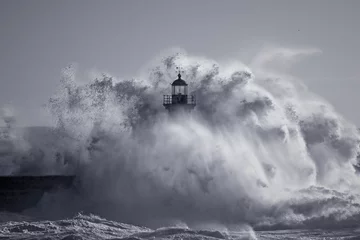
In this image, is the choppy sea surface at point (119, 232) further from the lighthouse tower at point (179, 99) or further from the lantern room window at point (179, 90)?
the lantern room window at point (179, 90)

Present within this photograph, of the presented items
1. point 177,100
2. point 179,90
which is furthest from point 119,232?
point 179,90

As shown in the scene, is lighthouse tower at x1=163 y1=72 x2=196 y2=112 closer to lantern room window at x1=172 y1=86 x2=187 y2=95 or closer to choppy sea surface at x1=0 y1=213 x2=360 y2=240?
lantern room window at x1=172 y1=86 x2=187 y2=95

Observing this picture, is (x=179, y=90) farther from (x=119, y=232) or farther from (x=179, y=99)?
(x=119, y=232)

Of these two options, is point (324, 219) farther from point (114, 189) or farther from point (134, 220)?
point (114, 189)

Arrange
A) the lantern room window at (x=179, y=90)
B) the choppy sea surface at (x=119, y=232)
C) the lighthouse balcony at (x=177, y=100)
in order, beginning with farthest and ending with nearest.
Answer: the lantern room window at (x=179, y=90) < the lighthouse balcony at (x=177, y=100) < the choppy sea surface at (x=119, y=232)

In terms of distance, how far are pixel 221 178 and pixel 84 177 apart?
22.5ft

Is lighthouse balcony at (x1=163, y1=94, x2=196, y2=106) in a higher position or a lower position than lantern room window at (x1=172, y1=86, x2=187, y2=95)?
lower

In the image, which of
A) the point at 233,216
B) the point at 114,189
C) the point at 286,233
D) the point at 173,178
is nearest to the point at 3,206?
the point at 114,189

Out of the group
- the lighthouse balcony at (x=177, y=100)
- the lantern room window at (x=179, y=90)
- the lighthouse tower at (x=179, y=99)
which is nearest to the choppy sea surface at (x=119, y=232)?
the lighthouse tower at (x=179, y=99)

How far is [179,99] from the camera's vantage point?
38.4 metres

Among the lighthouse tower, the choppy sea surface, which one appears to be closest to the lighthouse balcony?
the lighthouse tower

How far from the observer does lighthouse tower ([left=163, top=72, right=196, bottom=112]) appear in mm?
38125

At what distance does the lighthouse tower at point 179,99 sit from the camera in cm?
3812

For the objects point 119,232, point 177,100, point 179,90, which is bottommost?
point 119,232
